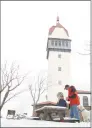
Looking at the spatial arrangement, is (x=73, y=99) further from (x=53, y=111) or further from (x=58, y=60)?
(x=58, y=60)

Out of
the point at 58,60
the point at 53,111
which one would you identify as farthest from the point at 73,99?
the point at 58,60

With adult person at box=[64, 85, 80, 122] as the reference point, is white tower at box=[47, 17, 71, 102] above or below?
above

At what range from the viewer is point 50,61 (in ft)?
155

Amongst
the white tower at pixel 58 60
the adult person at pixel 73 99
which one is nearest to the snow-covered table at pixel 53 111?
the adult person at pixel 73 99

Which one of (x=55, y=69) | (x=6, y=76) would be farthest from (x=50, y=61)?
(x=6, y=76)

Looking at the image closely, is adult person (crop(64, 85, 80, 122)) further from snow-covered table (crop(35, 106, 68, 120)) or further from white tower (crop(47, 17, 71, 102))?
white tower (crop(47, 17, 71, 102))

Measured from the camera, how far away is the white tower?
145ft

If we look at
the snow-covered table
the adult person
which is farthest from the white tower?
the adult person

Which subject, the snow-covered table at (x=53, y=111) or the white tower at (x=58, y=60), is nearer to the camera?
the snow-covered table at (x=53, y=111)

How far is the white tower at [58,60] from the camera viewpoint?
4431 cm

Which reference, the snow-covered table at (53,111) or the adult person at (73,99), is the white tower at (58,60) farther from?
the adult person at (73,99)

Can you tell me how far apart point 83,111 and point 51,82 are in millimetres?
33083

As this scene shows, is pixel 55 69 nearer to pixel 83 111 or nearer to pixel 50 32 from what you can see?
pixel 50 32

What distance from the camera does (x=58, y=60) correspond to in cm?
4716
